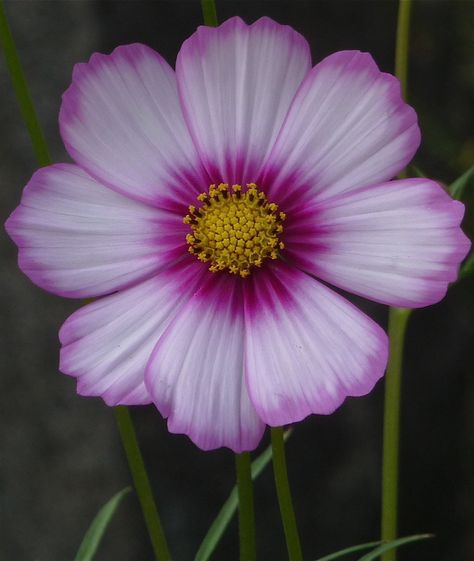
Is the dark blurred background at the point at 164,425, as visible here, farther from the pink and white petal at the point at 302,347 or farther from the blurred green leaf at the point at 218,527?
the pink and white petal at the point at 302,347

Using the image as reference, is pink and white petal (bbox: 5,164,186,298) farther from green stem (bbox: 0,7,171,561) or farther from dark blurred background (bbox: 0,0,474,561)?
dark blurred background (bbox: 0,0,474,561)

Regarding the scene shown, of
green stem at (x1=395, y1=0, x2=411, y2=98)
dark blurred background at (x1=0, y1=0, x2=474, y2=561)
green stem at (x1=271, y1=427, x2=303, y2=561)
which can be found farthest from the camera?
dark blurred background at (x1=0, y1=0, x2=474, y2=561)

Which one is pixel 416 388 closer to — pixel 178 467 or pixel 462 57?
pixel 178 467

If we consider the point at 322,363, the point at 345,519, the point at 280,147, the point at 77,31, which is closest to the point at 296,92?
the point at 280,147

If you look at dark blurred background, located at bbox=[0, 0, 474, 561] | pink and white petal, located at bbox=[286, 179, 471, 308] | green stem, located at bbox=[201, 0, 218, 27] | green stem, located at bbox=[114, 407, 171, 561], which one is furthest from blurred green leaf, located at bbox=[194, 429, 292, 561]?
dark blurred background, located at bbox=[0, 0, 474, 561]

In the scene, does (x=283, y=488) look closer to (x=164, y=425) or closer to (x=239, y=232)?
(x=239, y=232)
